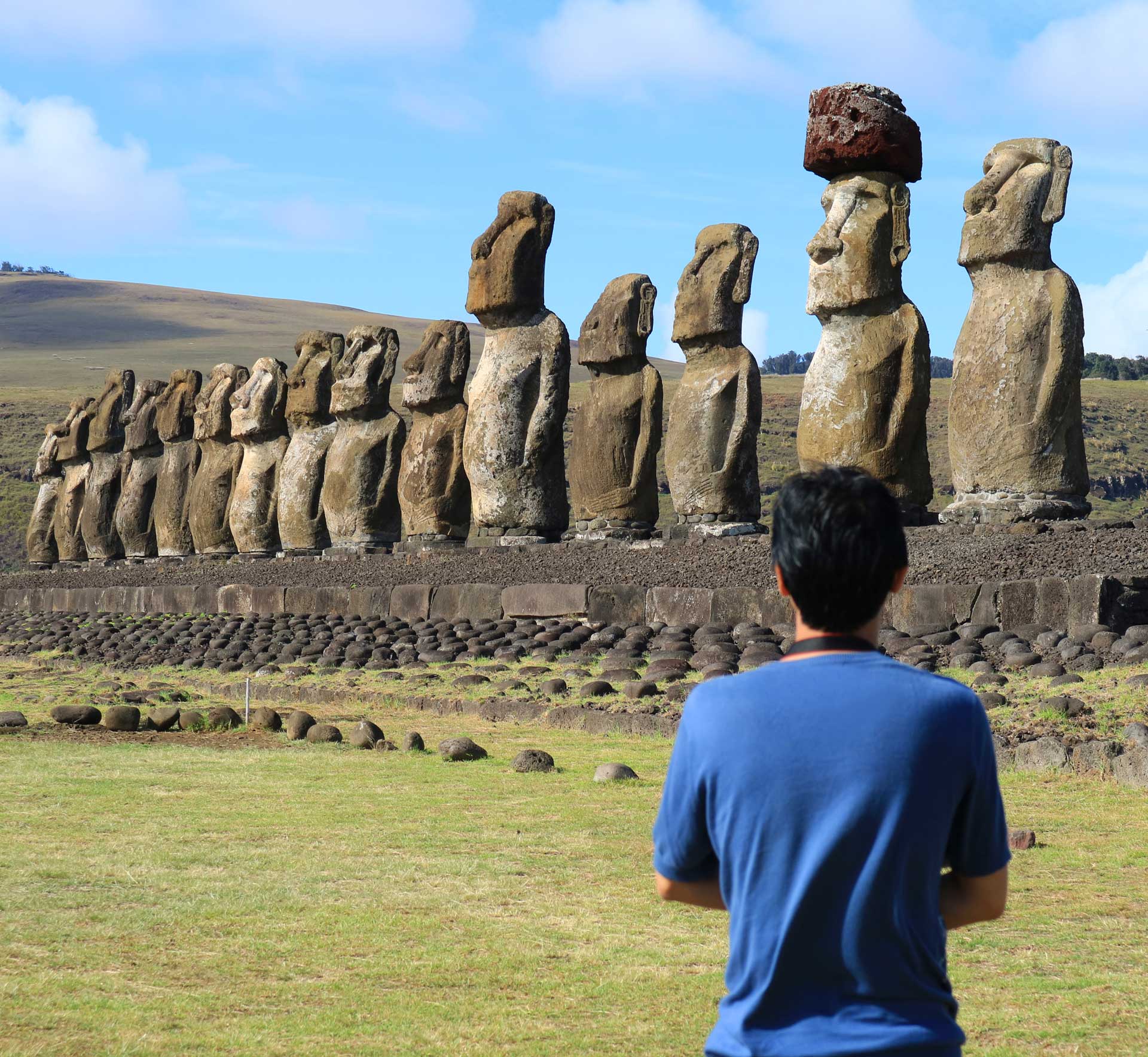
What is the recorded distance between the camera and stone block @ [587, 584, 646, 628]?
12242 millimetres

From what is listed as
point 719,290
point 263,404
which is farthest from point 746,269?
point 263,404

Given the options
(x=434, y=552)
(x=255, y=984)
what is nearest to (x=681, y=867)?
(x=255, y=984)

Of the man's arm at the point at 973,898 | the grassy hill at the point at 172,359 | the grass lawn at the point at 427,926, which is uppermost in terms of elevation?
the grassy hill at the point at 172,359

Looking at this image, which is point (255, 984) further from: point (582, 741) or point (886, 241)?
point (886, 241)

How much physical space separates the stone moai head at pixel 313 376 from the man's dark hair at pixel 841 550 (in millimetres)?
18278

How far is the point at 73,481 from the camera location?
2775 centimetres

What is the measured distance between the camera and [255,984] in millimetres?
4016

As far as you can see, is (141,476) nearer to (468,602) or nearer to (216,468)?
(216,468)

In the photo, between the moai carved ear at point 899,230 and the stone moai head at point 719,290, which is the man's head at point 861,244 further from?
the stone moai head at point 719,290

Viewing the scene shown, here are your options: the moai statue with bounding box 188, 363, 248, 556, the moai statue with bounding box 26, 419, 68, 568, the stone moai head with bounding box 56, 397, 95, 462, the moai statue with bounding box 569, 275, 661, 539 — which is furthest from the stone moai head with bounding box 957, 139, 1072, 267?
the moai statue with bounding box 26, 419, 68, 568

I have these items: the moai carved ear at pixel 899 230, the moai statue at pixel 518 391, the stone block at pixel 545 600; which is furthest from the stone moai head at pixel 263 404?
the moai carved ear at pixel 899 230

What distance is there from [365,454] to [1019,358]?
9047 millimetres

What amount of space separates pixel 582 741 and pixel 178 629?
372 inches

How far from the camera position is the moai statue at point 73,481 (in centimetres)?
2728
